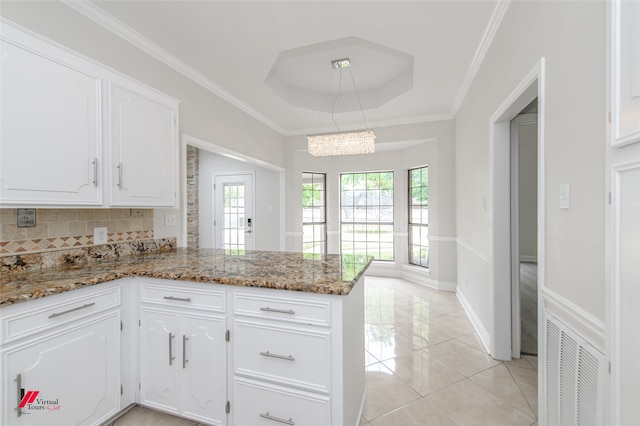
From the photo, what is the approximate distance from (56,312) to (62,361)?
10.4 inches

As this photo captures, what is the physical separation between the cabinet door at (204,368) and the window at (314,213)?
3.87m

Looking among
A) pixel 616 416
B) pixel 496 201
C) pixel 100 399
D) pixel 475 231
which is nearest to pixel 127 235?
pixel 100 399

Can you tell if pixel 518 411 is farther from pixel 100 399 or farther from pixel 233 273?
pixel 100 399

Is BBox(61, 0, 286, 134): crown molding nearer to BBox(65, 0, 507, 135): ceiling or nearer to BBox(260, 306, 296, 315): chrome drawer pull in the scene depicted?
BBox(65, 0, 507, 135): ceiling

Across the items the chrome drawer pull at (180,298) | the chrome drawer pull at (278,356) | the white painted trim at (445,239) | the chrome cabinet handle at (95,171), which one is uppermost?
the chrome cabinet handle at (95,171)

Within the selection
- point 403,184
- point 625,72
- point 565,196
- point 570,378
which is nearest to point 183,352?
point 570,378

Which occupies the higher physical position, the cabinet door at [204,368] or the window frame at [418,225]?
the window frame at [418,225]

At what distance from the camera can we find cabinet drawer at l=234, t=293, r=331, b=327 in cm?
135

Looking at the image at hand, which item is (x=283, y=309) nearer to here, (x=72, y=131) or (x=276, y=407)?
(x=276, y=407)

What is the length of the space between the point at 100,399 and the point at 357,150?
3237mm

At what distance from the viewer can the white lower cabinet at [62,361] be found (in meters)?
1.24

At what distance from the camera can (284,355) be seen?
1.41m

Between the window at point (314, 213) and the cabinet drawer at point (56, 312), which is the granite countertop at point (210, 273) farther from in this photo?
the window at point (314, 213)

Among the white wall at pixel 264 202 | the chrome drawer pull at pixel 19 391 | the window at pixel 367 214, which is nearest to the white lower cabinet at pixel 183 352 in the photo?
the chrome drawer pull at pixel 19 391
